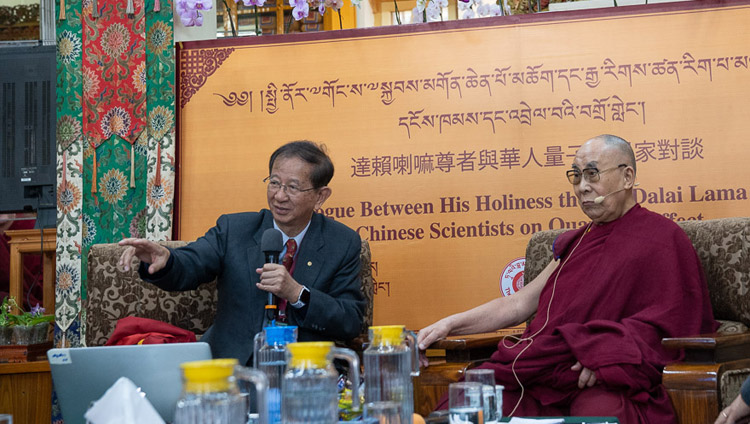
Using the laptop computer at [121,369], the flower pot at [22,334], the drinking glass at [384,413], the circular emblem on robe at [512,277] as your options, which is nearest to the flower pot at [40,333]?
the flower pot at [22,334]

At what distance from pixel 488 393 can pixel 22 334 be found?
2.16 metres

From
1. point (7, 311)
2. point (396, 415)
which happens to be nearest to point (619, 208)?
point (396, 415)

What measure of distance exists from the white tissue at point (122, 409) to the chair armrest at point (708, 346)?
4.96 ft

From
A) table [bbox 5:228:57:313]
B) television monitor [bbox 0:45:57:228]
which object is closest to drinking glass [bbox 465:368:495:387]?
television monitor [bbox 0:45:57:228]

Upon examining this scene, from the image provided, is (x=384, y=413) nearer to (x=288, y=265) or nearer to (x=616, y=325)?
(x=616, y=325)

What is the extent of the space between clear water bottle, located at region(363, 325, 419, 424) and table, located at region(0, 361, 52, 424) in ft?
6.26

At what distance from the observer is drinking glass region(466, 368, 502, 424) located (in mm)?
1658

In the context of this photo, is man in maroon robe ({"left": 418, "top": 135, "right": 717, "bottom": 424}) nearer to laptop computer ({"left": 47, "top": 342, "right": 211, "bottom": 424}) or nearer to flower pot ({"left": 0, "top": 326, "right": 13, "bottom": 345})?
laptop computer ({"left": 47, "top": 342, "right": 211, "bottom": 424})

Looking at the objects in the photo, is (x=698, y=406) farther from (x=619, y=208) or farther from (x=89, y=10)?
(x=89, y=10)

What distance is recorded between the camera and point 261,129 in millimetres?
3730

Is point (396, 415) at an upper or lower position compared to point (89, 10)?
lower

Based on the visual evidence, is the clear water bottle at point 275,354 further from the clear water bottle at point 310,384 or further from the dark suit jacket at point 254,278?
the dark suit jacket at point 254,278

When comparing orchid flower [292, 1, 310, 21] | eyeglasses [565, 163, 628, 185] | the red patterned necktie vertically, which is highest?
orchid flower [292, 1, 310, 21]

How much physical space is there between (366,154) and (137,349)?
2.28 metres
